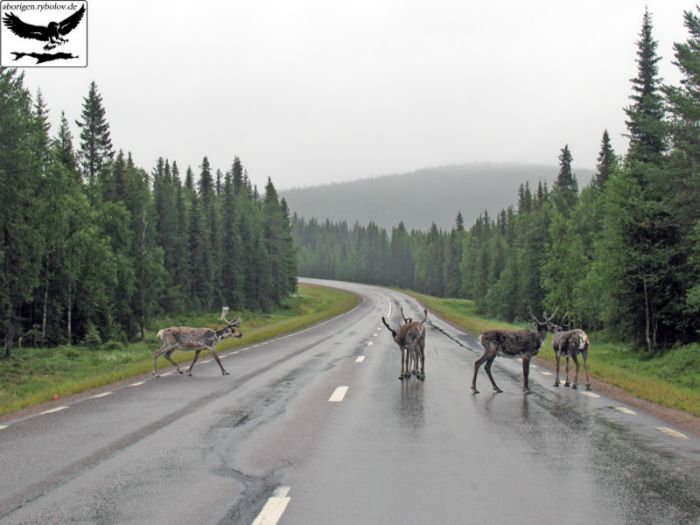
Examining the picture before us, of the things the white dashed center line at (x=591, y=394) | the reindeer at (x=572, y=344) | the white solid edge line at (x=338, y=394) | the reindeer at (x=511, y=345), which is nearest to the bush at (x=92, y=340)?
the white solid edge line at (x=338, y=394)

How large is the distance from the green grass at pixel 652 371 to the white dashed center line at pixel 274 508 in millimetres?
8768

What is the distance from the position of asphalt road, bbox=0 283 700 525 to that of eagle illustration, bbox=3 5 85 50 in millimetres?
14528

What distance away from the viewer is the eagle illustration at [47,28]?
69.6 ft

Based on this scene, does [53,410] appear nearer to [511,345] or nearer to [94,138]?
[511,345]

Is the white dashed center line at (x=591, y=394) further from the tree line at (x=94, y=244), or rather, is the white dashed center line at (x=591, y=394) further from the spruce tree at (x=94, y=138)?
the spruce tree at (x=94, y=138)

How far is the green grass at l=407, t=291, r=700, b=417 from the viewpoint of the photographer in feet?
44.0

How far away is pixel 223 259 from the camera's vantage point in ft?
267

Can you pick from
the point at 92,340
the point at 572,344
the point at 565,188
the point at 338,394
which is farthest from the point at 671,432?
the point at 565,188

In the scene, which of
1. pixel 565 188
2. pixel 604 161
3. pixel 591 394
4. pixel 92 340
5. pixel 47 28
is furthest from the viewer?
pixel 565 188

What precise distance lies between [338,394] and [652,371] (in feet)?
53.4

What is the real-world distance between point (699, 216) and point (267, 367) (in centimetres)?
1842

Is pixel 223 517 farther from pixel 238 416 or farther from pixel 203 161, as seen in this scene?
pixel 203 161

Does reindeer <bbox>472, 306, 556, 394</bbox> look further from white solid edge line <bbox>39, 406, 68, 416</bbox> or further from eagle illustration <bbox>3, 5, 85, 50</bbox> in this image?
eagle illustration <bbox>3, 5, 85, 50</bbox>

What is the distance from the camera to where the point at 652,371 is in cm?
2355
